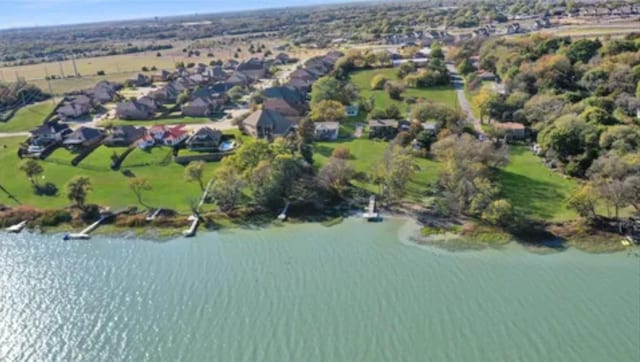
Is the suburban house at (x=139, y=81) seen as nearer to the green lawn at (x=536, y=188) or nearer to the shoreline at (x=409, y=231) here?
the shoreline at (x=409, y=231)

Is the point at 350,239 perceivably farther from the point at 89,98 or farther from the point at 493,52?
the point at 493,52

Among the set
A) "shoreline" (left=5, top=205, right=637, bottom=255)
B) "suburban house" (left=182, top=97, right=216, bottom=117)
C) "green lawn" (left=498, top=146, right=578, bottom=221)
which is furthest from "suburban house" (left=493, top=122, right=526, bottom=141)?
"suburban house" (left=182, top=97, right=216, bottom=117)

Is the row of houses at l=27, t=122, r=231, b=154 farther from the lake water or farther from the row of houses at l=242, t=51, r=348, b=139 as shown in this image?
the lake water

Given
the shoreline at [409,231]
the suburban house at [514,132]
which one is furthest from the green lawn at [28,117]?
the suburban house at [514,132]

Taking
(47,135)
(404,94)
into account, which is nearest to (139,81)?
(47,135)

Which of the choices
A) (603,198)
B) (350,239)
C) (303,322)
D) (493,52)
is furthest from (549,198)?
(493,52)

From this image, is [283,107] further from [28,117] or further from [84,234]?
[28,117]
